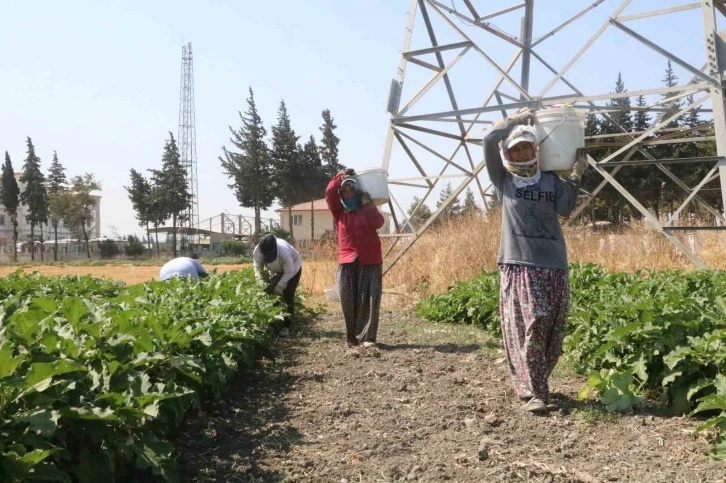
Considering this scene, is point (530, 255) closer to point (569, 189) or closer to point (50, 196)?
point (569, 189)

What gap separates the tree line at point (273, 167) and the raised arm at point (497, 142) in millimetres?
40905

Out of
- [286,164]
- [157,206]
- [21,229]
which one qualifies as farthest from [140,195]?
[21,229]

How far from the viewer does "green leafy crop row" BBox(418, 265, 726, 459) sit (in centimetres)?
359

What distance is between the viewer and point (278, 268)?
27.0ft

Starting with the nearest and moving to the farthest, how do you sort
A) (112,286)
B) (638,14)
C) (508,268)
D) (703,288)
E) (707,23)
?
(508,268) < (703,288) < (707,23) < (638,14) < (112,286)

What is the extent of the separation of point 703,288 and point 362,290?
2.91m

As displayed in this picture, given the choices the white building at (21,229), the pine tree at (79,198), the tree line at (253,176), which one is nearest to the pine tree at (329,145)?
the tree line at (253,176)

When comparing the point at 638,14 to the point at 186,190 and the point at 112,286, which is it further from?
the point at 186,190

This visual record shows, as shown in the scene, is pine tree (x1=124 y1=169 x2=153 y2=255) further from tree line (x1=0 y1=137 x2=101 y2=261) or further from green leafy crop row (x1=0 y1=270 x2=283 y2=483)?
green leafy crop row (x1=0 y1=270 x2=283 y2=483)

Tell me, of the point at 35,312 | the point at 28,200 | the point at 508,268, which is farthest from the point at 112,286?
the point at 28,200

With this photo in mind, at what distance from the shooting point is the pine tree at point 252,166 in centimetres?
4544

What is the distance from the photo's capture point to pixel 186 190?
47750mm

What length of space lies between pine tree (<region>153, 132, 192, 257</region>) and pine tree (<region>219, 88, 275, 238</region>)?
324 cm

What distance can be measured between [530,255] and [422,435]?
122cm
